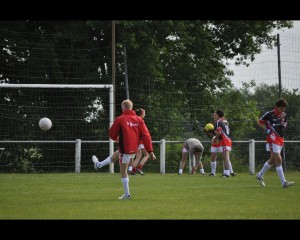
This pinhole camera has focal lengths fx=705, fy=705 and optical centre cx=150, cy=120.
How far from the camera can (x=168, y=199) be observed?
12.4 m

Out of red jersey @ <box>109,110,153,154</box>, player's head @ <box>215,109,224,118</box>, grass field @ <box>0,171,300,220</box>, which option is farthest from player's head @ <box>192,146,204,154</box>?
red jersey @ <box>109,110,153,154</box>

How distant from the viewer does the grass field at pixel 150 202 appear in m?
9.80

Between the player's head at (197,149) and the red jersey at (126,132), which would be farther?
the player's head at (197,149)

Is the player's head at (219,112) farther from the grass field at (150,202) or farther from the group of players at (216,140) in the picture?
the grass field at (150,202)

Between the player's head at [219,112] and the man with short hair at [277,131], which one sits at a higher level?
the player's head at [219,112]

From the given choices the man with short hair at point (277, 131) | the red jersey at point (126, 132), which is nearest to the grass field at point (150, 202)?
the man with short hair at point (277, 131)

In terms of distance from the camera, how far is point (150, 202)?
11844mm

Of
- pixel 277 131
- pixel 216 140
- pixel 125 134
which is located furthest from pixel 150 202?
pixel 216 140

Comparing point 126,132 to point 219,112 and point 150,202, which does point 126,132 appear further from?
point 219,112

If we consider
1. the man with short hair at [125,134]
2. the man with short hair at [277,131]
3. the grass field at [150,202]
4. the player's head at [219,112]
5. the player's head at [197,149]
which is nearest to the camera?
the grass field at [150,202]

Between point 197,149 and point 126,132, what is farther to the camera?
point 197,149
